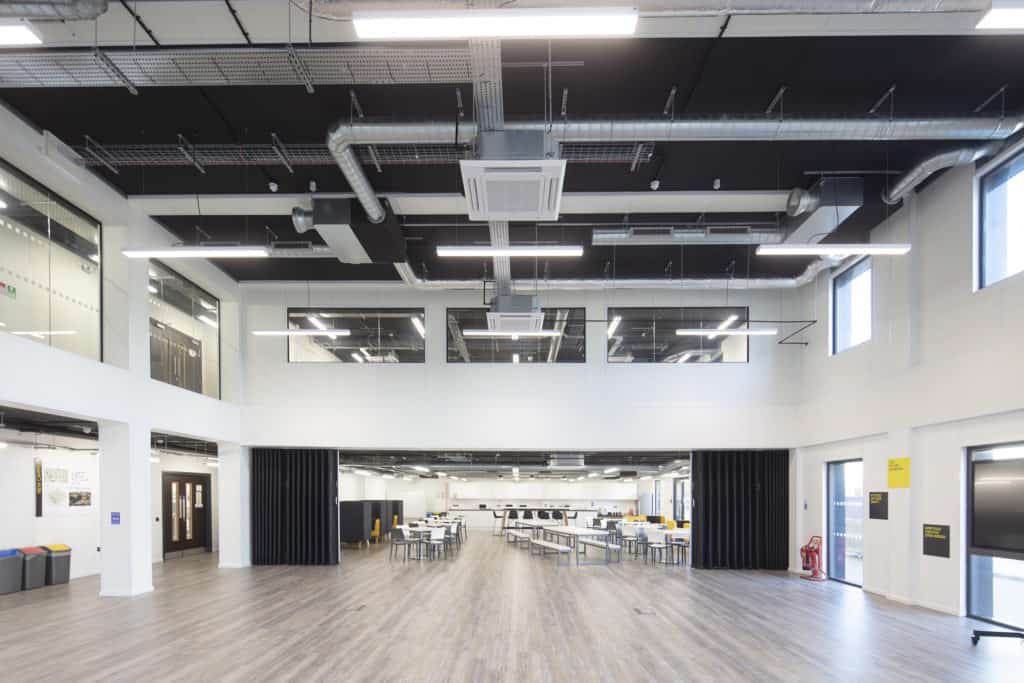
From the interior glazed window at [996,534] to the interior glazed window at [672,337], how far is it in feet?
18.5

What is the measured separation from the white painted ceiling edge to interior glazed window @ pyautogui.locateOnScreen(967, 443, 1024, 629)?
442 cm

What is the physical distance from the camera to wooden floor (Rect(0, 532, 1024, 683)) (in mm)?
6207

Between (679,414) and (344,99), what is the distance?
356 inches

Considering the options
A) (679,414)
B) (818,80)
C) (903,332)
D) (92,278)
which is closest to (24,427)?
(92,278)

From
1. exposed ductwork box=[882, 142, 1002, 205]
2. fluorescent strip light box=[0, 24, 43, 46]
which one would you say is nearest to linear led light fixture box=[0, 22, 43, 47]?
fluorescent strip light box=[0, 24, 43, 46]

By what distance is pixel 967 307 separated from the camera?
851cm

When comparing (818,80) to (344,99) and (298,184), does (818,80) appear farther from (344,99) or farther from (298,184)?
(298,184)

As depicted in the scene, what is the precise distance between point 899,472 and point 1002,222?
3502 mm

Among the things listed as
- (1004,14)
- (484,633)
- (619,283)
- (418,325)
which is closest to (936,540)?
(484,633)

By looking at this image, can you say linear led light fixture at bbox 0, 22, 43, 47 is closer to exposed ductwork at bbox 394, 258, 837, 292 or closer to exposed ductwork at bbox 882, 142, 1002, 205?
exposed ductwork at bbox 394, 258, 837, 292

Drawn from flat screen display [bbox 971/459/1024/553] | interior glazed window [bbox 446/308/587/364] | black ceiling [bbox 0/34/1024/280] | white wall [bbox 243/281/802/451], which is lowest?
flat screen display [bbox 971/459/1024/553]

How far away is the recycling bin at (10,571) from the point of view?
10.6 meters

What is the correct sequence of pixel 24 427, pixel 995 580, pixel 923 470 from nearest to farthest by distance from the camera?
pixel 995 580, pixel 923 470, pixel 24 427

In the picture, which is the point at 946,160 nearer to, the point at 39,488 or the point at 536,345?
the point at 536,345
